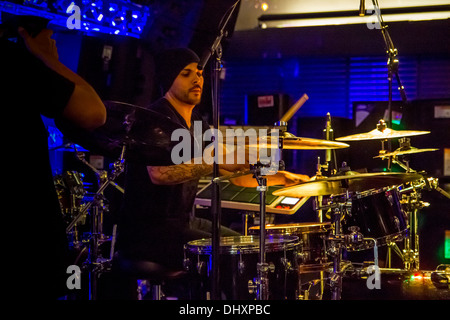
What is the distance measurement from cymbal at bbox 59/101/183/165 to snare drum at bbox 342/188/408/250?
63.4 inches

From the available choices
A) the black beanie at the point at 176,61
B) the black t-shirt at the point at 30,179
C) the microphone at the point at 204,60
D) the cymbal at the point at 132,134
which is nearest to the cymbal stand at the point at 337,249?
the cymbal at the point at 132,134

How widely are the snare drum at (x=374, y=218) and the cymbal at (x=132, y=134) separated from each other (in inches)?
63.4

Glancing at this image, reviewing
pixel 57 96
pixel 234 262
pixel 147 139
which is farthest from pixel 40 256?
pixel 234 262

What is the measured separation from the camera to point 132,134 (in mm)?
2281

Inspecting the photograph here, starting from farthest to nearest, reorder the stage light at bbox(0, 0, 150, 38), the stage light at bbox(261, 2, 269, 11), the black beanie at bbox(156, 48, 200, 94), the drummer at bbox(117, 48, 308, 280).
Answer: the stage light at bbox(261, 2, 269, 11) < the stage light at bbox(0, 0, 150, 38) < the black beanie at bbox(156, 48, 200, 94) < the drummer at bbox(117, 48, 308, 280)

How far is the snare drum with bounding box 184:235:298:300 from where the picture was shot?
7.75 feet

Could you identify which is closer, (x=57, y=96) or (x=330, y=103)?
(x=57, y=96)

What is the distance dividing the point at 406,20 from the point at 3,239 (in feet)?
16.6

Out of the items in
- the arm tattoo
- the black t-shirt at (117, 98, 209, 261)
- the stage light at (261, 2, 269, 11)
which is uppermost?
the stage light at (261, 2, 269, 11)

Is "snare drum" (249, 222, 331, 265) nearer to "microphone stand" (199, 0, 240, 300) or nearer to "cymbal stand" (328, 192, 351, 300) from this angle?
"cymbal stand" (328, 192, 351, 300)

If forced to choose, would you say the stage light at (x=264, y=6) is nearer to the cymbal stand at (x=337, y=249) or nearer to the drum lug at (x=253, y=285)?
the cymbal stand at (x=337, y=249)

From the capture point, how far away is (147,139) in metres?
2.30

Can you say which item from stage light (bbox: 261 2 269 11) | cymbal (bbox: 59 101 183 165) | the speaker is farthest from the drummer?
stage light (bbox: 261 2 269 11)
